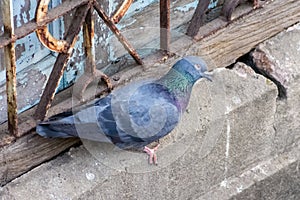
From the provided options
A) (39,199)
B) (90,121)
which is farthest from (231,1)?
(39,199)

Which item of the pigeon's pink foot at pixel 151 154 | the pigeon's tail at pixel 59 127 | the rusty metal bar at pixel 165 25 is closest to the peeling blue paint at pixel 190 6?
the rusty metal bar at pixel 165 25

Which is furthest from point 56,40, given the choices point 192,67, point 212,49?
point 212,49

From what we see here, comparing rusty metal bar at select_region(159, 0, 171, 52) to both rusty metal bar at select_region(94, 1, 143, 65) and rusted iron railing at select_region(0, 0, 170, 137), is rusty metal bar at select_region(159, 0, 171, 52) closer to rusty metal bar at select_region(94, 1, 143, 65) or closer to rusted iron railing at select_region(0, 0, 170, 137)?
rusted iron railing at select_region(0, 0, 170, 137)

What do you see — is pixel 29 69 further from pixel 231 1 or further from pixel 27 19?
pixel 231 1

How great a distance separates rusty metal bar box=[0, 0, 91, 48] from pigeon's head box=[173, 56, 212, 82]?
511mm

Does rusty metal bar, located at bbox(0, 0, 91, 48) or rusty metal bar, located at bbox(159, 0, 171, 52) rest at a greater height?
rusty metal bar, located at bbox(0, 0, 91, 48)

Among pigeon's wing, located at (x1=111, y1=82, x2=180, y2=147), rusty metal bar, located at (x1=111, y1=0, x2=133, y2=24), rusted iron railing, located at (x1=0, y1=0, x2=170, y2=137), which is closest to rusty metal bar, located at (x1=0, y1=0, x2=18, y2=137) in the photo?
rusted iron railing, located at (x1=0, y1=0, x2=170, y2=137)

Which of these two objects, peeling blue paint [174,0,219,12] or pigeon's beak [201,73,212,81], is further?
peeling blue paint [174,0,219,12]

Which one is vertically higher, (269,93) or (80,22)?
(80,22)

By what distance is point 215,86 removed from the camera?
140 inches

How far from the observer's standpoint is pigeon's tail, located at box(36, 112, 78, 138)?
3066mm

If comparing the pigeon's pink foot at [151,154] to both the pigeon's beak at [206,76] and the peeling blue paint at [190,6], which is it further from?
the peeling blue paint at [190,6]

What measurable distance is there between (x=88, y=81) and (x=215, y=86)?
1.97 ft

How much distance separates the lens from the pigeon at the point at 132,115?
308cm
